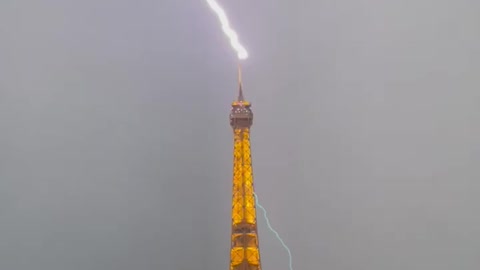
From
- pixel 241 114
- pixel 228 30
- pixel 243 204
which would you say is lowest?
pixel 243 204

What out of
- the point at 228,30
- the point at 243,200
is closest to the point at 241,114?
the point at 243,200

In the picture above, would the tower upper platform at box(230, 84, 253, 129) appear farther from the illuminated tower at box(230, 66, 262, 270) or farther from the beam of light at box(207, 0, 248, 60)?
the beam of light at box(207, 0, 248, 60)

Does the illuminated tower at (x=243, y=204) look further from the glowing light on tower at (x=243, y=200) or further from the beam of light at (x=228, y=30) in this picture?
the beam of light at (x=228, y=30)

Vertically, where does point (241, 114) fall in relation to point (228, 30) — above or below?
below

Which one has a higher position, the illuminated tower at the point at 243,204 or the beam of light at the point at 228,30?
the beam of light at the point at 228,30

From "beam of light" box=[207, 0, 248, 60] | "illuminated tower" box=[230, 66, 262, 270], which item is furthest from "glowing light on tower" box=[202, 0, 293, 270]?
"beam of light" box=[207, 0, 248, 60]

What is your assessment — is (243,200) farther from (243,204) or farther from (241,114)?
(241,114)

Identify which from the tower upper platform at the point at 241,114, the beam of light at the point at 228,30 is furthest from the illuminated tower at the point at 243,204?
the beam of light at the point at 228,30
